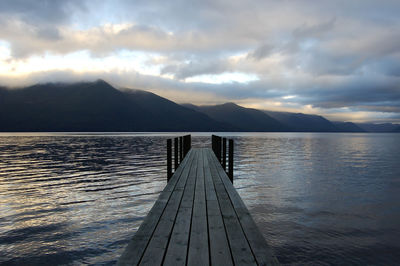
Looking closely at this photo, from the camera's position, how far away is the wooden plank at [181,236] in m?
3.81

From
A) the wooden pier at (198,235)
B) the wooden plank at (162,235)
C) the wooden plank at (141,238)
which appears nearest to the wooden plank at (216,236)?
the wooden pier at (198,235)

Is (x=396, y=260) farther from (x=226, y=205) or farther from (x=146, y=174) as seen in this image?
(x=146, y=174)

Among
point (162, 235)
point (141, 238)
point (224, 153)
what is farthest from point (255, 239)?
point (224, 153)

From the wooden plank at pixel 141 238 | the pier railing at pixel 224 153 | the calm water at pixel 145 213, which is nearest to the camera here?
the wooden plank at pixel 141 238

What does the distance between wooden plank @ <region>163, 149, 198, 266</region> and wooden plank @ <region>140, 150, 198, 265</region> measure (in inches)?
3.4

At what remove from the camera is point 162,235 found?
15.2ft

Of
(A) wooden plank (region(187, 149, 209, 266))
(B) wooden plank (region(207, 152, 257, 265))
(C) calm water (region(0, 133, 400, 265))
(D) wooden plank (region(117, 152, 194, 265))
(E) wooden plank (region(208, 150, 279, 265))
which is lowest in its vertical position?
(C) calm water (region(0, 133, 400, 265))

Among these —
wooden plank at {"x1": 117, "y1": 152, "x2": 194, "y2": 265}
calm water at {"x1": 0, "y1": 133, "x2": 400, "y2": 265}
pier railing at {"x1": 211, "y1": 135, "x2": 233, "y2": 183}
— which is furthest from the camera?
pier railing at {"x1": 211, "y1": 135, "x2": 233, "y2": 183}

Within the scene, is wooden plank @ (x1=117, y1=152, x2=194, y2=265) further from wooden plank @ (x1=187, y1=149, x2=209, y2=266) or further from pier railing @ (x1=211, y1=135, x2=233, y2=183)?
pier railing @ (x1=211, y1=135, x2=233, y2=183)

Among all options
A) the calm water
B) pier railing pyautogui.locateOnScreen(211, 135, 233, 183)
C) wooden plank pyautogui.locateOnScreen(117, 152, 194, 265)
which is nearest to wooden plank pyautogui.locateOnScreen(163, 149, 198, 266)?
wooden plank pyautogui.locateOnScreen(117, 152, 194, 265)

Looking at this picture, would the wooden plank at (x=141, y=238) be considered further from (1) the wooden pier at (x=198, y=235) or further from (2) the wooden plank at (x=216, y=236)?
(2) the wooden plank at (x=216, y=236)

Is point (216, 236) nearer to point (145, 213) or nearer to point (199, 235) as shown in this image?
point (199, 235)

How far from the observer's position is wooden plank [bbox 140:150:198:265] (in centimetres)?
379

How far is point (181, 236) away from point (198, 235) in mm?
301
